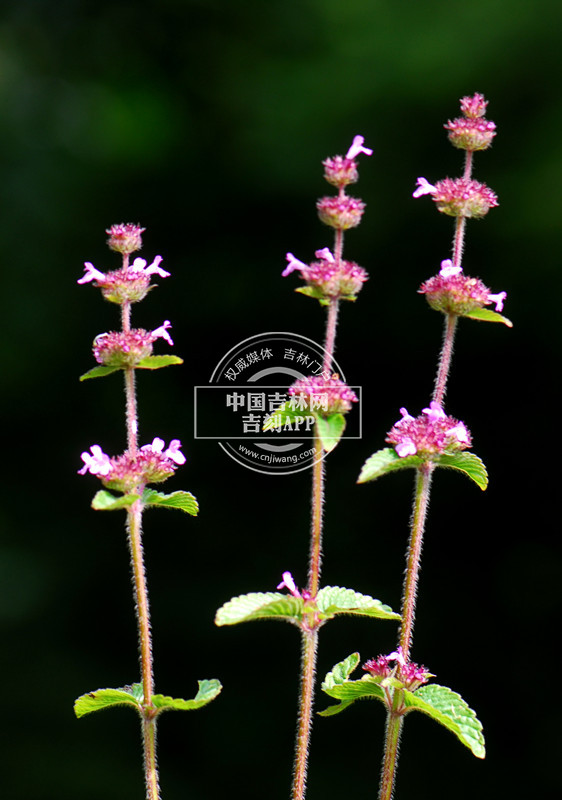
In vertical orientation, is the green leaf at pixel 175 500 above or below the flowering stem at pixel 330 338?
below

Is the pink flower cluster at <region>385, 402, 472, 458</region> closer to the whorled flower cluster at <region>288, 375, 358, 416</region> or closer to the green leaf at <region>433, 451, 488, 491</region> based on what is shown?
the green leaf at <region>433, 451, 488, 491</region>

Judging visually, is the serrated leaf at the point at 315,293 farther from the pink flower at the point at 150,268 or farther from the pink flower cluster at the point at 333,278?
the pink flower at the point at 150,268

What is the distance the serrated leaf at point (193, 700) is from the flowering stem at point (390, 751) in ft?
0.82

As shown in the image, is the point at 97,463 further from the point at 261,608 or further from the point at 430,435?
the point at 430,435

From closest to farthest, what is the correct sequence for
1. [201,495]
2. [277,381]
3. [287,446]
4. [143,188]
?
1. [287,446]
2. [277,381]
3. [201,495]
4. [143,188]

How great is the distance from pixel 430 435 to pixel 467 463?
7 cm

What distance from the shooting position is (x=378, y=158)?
306 centimetres

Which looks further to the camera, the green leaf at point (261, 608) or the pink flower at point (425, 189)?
the pink flower at point (425, 189)

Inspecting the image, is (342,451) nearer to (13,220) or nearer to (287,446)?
(287,446)

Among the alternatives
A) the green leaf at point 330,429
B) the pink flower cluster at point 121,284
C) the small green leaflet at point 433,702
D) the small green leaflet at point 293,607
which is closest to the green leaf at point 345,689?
the small green leaflet at point 433,702

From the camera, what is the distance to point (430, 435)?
1284 millimetres

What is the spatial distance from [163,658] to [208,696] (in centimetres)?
213

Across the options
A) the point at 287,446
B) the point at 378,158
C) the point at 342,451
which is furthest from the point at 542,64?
the point at 287,446

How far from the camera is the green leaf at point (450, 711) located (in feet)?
3.93
